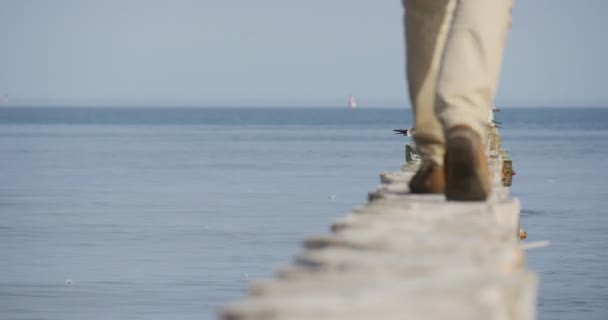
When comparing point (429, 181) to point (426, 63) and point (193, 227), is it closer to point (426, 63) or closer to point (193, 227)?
point (426, 63)

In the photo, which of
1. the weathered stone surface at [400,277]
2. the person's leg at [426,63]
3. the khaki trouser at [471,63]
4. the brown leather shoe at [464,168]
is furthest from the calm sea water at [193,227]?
the weathered stone surface at [400,277]

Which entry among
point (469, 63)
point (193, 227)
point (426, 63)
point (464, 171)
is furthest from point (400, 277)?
point (193, 227)

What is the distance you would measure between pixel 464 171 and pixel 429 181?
2.09ft

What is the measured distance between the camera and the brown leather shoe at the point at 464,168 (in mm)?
4949

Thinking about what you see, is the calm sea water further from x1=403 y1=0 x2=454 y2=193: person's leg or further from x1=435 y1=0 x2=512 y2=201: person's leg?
x1=435 y1=0 x2=512 y2=201: person's leg

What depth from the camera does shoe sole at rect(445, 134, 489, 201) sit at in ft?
16.2

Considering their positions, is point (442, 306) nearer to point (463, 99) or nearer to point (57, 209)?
point (463, 99)

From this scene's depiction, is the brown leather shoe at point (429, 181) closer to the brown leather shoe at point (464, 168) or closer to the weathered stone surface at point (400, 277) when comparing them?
the brown leather shoe at point (464, 168)

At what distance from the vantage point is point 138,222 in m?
29.4

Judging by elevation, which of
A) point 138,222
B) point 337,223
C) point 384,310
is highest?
point 384,310

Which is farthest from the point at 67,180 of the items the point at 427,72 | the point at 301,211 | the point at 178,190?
the point at 427,72

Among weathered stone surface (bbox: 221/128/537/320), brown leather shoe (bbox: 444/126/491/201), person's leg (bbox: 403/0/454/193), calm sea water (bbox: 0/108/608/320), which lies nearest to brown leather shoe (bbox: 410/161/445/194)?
person's leg (bbox: 403/0/454/193)

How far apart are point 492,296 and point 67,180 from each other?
43.8 m

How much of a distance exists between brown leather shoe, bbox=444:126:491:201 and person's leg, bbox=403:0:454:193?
2.19ft
